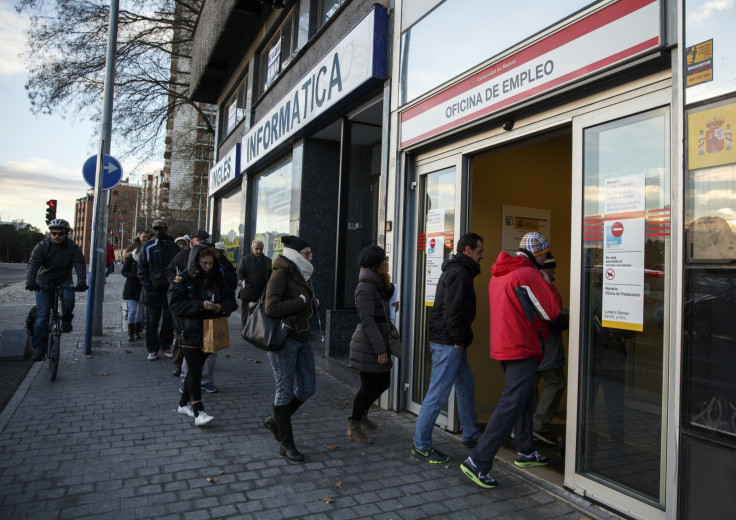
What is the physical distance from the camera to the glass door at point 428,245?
532cm

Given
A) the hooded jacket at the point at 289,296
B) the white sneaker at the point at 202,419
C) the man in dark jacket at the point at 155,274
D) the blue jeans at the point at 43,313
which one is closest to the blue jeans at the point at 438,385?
the hooded jacket at the point at 289,296

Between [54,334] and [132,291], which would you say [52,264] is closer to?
[54,334]

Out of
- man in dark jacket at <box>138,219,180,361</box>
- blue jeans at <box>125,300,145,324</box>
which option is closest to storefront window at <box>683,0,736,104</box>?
man in dark jacket at <box>138,219,180,361</box>

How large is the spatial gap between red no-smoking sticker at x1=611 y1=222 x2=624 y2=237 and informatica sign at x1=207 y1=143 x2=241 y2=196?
1162cm

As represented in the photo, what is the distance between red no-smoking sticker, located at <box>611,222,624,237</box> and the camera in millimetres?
3430

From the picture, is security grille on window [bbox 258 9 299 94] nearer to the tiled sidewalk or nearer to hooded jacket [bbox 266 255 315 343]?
hooded jacket [bbox 266 255 315 343]

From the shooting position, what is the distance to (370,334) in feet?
14.4

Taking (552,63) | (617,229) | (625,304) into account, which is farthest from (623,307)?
(552,63)

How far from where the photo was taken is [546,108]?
4.11 m

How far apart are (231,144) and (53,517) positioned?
13.4 m

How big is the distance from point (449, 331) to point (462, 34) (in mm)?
2824

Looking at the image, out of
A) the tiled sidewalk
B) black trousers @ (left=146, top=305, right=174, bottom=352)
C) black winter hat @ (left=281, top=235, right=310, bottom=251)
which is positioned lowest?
the tiled sidewalk

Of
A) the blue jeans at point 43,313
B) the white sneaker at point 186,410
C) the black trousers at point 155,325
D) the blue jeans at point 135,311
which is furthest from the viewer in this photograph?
the blue jeans at point 135,311

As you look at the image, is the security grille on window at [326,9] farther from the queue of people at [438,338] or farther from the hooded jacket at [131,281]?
the hooded jacket at [131,281]
